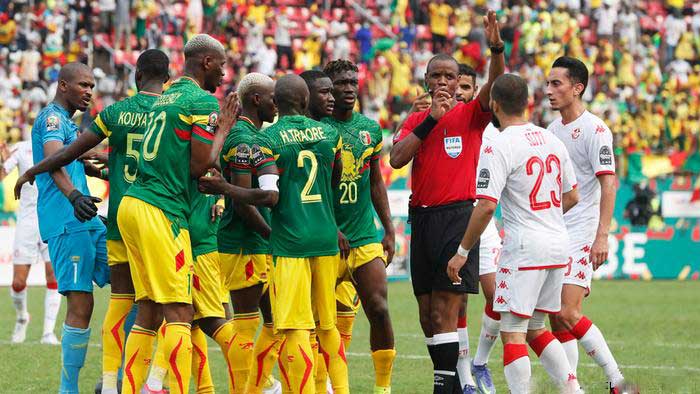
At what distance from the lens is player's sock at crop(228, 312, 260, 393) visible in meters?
8.42

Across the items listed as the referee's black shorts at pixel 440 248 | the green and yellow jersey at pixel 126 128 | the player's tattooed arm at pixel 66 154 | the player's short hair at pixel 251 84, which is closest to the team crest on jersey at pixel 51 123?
the player's tattooed arm at pixel 66 154

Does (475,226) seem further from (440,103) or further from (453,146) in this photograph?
(453,146)

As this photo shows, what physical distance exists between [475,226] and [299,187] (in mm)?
1221

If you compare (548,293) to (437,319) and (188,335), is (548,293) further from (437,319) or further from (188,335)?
(188,335)

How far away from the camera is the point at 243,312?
860 centimetres

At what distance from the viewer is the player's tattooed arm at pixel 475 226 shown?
23.7 feet

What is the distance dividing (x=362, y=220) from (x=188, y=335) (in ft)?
6.28

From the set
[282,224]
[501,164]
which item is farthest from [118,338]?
[501,164]

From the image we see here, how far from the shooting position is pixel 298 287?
7367 millimetres

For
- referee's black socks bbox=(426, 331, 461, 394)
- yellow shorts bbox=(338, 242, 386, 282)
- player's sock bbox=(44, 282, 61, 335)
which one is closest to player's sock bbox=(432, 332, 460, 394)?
referee's black socks bbox=(426, 331, 461, 394)

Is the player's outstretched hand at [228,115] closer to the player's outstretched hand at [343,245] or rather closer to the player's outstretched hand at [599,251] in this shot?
the player's outstretched hand at [343,245]

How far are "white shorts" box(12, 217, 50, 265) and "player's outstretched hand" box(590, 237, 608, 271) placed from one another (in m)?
7.70

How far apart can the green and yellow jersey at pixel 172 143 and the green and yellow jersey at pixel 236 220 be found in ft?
2.50

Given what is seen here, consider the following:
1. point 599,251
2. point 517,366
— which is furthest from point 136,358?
point 599,251
